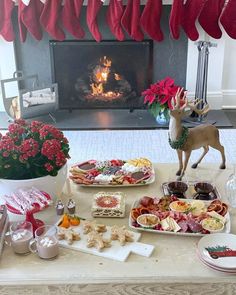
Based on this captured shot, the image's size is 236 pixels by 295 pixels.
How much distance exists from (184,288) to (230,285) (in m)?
0.13

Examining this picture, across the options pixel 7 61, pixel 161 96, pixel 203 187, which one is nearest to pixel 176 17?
pixel 161 96

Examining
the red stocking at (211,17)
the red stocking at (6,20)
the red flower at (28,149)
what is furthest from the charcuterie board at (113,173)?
the red stocking at (6,20)

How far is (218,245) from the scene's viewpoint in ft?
4.06

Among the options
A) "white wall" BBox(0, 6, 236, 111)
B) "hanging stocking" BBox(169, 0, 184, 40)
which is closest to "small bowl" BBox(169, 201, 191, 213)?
"hanging stocking" BBox(169, 0, 184, 40)

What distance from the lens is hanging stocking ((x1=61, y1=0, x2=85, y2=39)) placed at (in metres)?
3.48

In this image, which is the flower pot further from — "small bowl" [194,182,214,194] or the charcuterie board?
"small bowl" [194,182,214,194]

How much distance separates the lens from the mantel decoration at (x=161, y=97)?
11.2 ft

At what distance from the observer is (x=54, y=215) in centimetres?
145

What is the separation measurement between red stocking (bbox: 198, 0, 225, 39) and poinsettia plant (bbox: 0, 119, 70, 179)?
97.7 inches

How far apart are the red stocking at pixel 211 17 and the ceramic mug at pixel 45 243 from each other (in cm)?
279

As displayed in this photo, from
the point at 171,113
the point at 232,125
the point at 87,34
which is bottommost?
the point at 232,125

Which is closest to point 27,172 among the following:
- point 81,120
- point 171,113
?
point 171,113

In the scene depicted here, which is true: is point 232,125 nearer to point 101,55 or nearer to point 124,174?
point 101,55

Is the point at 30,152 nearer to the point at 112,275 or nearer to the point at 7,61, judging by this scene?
the point at 112,275
